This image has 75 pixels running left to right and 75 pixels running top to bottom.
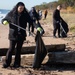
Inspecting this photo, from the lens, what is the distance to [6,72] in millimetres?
8625

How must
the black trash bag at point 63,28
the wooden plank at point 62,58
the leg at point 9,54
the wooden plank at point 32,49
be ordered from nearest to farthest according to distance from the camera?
1. the leg at point 9,54
2. the wooden plank at point 62,58
3. the wooden plank at point 32,49
4. the black trash bag at point 63,28

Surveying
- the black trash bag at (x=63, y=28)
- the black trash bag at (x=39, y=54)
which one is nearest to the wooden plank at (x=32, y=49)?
the black trash bag at (x=39, y=54)

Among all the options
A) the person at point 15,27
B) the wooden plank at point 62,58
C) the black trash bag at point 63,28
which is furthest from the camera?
the black trash bag at point 63,28

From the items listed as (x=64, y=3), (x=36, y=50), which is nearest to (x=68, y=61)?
(x=36, y=50)

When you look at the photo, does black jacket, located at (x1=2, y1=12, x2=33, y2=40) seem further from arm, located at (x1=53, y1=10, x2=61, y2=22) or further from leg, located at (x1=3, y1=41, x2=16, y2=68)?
arm, located at (x1=53, y1=10, x2=61, y2=22)

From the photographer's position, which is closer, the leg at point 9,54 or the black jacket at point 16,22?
the black jacket at point 16,22

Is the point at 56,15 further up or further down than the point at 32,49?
further up

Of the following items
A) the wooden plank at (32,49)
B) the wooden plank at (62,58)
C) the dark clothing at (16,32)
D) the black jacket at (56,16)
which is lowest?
the wooden plank at (62,58)

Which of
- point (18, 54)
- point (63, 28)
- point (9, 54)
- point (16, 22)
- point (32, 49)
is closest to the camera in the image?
point (16, 22)

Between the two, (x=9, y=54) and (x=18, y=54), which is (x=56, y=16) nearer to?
(x=18, y=54)

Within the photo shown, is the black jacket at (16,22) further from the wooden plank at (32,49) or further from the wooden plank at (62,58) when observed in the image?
the wooden plank at (62,58)

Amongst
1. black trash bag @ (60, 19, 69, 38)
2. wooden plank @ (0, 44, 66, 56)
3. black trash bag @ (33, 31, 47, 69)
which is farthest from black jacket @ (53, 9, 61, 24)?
black trash bag @ (33, 31, 47, 69)

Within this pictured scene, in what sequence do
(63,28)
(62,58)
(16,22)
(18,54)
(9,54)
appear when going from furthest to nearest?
1. (63,28)
2. (62,58)
3. (18,54)
4. (9,54)
5. (16,22)

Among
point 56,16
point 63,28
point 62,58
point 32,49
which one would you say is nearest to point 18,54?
point 32,49
